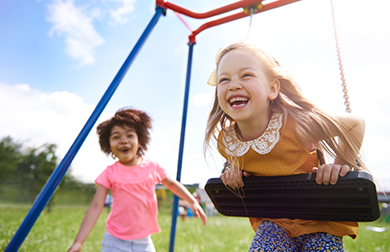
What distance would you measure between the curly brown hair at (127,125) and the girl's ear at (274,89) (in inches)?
53.9

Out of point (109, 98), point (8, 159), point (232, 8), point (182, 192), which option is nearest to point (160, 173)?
point (182, 192)

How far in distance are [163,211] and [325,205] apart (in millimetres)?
6118

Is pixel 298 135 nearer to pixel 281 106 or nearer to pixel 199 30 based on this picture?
pixel 281 106

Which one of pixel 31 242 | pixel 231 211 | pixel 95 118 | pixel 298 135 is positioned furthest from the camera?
pixel 31 242

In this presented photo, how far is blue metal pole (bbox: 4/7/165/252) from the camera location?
127cm

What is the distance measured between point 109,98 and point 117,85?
108 millimetres

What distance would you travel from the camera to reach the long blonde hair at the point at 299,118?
1.16 m

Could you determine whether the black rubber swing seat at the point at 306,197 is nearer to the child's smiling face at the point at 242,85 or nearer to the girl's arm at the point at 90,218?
the child's smiling face at the point at 242,85

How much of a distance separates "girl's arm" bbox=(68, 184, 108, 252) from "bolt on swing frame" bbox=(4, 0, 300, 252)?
30 cm

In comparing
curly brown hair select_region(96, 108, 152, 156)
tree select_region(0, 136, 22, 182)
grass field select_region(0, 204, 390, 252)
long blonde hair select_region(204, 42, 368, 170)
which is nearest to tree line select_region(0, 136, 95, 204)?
tree select_region(0, 136, 22, 182)

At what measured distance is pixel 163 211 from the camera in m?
6.82

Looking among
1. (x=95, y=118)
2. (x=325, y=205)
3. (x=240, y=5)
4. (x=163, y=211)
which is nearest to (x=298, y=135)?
(x=325, y=205)

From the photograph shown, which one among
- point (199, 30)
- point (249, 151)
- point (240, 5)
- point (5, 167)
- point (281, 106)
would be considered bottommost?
point (249, 151)

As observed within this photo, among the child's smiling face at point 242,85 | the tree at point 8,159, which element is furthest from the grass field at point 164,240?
the child's smiling face at point 242,85
